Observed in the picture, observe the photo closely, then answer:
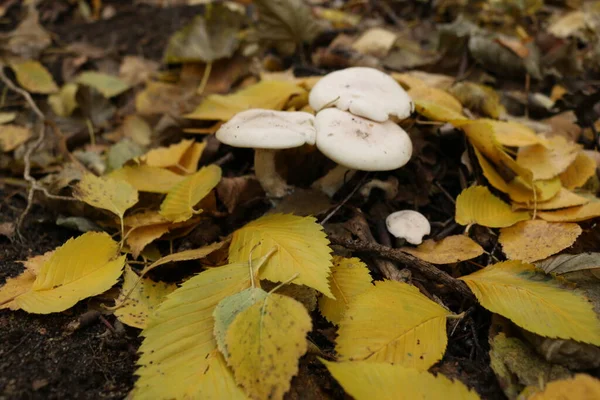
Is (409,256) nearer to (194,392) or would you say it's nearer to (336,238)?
(336,238)

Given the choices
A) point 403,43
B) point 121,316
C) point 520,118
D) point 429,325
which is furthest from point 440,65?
point 121,316

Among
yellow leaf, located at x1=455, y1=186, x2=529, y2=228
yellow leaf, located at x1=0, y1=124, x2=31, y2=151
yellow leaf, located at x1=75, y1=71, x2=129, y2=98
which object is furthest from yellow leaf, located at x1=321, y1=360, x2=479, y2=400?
yellow leaf, located at x1=75, y1=71, x2=129, y2=98

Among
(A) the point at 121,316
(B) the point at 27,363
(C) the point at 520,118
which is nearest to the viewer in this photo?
(B) the point at 27,363

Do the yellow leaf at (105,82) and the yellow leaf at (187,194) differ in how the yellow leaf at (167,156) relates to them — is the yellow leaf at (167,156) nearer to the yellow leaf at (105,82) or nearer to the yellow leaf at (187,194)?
the yellow leaf at (187,194)

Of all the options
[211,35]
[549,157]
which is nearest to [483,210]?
[549,157]

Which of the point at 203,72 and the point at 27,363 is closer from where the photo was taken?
the point at 27,363

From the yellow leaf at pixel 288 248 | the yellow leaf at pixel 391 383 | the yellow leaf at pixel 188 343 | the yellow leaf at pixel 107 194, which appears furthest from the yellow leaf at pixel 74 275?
the yellow leaf at pixel 391 383

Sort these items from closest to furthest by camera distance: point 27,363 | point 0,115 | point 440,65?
1. point 27,363
2. point 0,115
3. point 440,65
